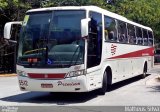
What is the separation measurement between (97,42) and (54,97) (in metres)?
2.73

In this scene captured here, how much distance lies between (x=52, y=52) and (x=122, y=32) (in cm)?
566

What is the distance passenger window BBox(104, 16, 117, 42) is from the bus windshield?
2.11 meters

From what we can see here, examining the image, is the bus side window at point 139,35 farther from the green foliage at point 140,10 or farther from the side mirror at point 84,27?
the green foliage at point 140,10

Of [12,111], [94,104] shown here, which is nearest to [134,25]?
[94,104]

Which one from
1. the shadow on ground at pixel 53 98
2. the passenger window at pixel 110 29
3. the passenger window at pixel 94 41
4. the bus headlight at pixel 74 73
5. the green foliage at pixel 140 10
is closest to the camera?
the bus headlight at pixel 74 73

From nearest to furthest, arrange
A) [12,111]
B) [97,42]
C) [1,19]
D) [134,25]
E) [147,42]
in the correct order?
[12,111] → [97,42] → [134,25] → [147,42] → [1,19]

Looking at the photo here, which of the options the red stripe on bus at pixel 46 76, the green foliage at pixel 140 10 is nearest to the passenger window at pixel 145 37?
the red stripe on bus at pixel 46 76

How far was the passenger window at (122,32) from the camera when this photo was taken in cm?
1778

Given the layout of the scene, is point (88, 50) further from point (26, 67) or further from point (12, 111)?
point (12, 111)

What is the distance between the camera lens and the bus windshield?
43.4ft

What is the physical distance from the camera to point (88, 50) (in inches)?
538

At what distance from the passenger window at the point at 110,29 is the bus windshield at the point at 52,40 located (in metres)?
2.11

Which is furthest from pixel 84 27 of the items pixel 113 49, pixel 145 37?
pixel 145 37

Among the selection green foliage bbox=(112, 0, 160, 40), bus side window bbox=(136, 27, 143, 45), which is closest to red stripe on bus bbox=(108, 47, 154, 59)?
bus side window bbox=(136, 27, 143, 45)
